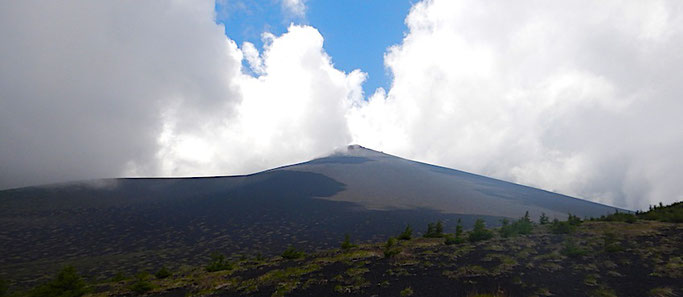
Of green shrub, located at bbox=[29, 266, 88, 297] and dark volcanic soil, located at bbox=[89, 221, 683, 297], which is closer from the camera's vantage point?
dark volcanic soil, located at bbox=[89, 221, 683, 297]

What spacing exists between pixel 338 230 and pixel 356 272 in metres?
53.0

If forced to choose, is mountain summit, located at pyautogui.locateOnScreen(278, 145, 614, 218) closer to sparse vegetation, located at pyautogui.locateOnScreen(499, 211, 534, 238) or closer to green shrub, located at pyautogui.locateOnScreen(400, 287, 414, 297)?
sparse vegetation, located at pyautogui.locateOnScreen(499, 211, 534, 238)

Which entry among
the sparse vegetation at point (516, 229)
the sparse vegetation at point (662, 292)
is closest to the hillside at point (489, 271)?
the sparse vegetation at point (662, 292)

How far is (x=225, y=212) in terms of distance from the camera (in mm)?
89125

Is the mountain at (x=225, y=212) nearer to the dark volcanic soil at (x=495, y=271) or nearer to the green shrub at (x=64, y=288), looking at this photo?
the green shrub at (x=64, y=288)

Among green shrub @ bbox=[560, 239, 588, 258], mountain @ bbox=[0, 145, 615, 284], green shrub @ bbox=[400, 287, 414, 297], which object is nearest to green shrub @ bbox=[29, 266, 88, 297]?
green shrub @ bbox=[400, 287, 414, 297]


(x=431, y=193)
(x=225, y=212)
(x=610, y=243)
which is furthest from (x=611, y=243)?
(x=431, y=193)

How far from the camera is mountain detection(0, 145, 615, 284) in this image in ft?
172

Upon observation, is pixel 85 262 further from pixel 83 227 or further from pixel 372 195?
pixel 372 195

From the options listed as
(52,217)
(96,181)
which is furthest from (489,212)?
(96,181)

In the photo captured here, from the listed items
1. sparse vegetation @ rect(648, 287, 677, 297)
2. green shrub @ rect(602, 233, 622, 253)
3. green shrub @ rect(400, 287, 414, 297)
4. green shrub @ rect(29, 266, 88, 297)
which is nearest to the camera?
sparse vegetation @ rect(648, 287, 677, 297)

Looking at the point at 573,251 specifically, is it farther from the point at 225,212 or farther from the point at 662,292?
the point at 225,212

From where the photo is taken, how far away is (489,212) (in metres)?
91.0

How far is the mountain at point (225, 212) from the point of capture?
52500mm
